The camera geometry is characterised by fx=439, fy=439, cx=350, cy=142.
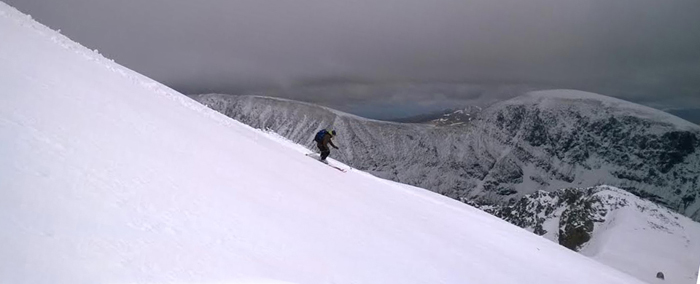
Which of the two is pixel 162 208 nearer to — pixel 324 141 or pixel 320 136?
pixel 324 141

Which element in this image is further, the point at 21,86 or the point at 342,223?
the point at 342,223

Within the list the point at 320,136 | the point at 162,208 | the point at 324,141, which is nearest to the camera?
the point at 162,208

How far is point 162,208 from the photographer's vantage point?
7258 millimetres

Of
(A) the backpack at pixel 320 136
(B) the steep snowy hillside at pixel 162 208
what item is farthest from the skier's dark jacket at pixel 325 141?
(B) the steep snowy hillside at pixel 162 208

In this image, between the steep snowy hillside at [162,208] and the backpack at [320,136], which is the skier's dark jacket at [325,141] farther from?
→ the steep snowy hillside at [162,208]

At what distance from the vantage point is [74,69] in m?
13.3

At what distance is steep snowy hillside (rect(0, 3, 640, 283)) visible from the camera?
5418 mm

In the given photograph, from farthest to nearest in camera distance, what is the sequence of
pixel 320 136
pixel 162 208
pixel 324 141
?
pixel 320 136 < pixel 324 141 < pixel 162 208

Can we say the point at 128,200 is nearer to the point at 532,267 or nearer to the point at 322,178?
the point at 322,178

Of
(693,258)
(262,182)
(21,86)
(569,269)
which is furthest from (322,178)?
(693,258)

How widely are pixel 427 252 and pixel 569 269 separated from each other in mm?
9271

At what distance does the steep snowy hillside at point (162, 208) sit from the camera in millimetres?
5418

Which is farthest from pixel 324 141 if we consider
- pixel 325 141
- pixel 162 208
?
pixel 162 208

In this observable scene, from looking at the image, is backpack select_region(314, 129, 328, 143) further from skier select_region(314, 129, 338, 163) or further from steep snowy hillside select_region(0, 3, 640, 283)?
steep snowy hillside select_region(0, 3, 640, 283)
